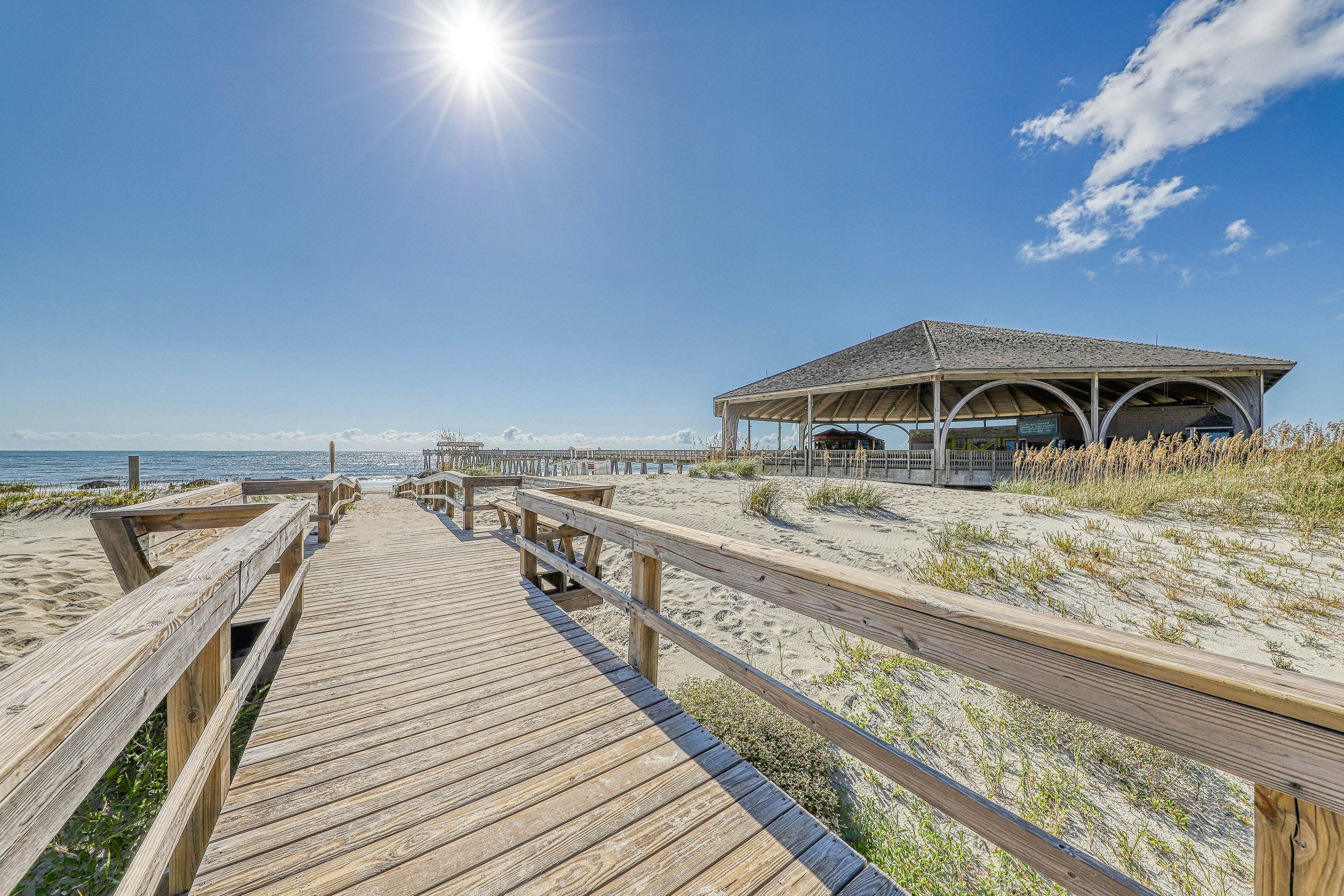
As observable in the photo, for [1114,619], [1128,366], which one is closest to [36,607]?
[1114,619]

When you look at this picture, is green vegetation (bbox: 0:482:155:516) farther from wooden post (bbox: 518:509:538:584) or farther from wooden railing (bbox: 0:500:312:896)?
wooden railing (bbox: 0:500:312:896)

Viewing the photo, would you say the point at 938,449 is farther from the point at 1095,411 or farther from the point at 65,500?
the point at 65,500

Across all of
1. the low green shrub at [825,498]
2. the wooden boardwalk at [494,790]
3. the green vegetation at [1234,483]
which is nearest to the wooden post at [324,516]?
the wooden boardwalk at [494,790]

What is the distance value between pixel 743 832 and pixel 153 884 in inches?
65.4

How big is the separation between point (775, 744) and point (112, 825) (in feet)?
12.3

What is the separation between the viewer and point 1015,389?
18984 millimetres

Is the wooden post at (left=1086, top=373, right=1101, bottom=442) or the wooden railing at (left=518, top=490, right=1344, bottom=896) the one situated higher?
the wooden post at (left=1086, top=373, right=1101, bottom=442)

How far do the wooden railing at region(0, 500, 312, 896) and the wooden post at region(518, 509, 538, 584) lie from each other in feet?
7.35

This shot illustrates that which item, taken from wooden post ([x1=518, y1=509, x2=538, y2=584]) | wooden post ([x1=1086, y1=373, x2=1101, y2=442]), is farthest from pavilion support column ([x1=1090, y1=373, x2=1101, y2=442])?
wooden post ([x1=518, y1=509, x2=538, y2=584])

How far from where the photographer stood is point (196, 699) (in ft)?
5.66

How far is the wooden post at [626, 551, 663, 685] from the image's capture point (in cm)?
272

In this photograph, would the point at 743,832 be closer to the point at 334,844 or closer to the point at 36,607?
the point at 334,844

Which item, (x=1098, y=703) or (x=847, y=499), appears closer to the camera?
(x=1098, y=703)

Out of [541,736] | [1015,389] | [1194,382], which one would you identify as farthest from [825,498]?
[1015,389]
